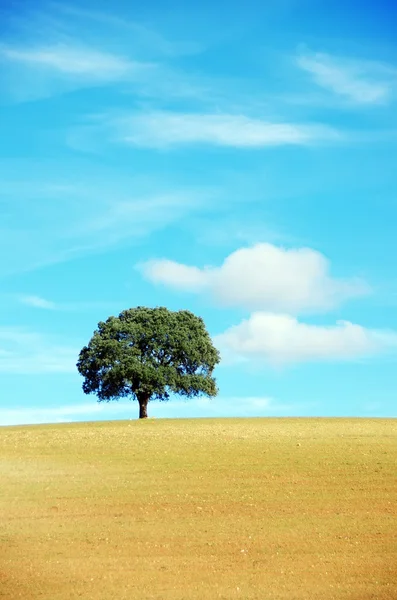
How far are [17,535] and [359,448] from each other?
78.9 feet

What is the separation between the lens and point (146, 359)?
71500 millimetres

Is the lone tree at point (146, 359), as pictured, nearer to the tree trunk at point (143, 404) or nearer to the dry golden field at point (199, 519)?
the tree trunk at point (143, 404)

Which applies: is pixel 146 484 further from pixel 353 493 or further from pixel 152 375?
pixel 152 375

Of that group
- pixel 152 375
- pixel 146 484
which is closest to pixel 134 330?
pixel 152 375

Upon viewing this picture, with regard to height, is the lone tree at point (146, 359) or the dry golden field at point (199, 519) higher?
the lone tree at point (146, 359)

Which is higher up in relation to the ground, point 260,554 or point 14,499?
point 14,499

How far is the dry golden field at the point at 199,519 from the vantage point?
22734 mm

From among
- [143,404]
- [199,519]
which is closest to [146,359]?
[143,404]

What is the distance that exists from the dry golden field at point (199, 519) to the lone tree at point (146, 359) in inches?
763

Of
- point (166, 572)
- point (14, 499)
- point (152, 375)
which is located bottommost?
point (166, 572)

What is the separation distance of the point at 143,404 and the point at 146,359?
13.8 ft

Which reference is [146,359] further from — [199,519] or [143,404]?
[199,519]

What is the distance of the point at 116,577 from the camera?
23.1m

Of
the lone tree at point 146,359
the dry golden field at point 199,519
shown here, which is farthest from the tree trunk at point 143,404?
the dry golden field at point 199,519
